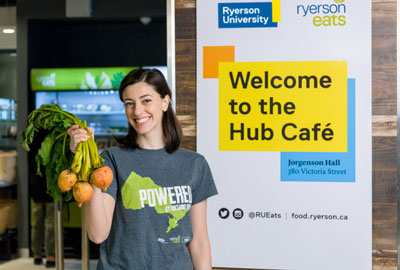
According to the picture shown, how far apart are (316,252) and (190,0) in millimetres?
1585

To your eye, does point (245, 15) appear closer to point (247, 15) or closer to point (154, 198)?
point (247, 15)

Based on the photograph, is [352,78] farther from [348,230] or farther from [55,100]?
[55,100]

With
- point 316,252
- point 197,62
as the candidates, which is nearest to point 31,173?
point 197,62

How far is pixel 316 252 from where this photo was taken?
256 centimetres

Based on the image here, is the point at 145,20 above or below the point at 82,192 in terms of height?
above

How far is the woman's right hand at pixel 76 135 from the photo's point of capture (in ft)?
4.69

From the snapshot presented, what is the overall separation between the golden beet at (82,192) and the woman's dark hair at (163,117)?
0.36 m

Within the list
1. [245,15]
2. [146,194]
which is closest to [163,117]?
[146,194]

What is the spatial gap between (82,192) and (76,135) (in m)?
0.18

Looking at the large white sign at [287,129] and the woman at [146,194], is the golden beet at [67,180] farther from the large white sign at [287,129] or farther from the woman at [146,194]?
the large white sign at [287,129]

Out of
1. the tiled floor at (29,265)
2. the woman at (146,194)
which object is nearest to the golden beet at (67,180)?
the woman at (146,194)

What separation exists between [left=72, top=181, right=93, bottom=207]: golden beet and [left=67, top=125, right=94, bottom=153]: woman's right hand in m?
0.13

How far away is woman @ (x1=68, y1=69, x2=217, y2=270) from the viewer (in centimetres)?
160

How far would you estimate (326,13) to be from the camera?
255 centimetres
